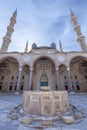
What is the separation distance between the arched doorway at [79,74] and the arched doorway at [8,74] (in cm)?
1284

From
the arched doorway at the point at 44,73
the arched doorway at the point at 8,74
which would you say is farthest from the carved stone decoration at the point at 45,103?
the arched doorway at the point at 8,74

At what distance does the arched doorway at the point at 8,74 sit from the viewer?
879 inches

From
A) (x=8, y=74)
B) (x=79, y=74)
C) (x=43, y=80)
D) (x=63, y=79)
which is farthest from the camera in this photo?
(x=8, y=74)

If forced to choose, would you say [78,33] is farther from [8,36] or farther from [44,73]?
[8,36]

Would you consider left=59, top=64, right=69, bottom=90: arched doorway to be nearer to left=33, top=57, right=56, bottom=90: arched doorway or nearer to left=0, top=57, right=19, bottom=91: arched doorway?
left=33, top=57, right=56, bottom=90: arched doorway

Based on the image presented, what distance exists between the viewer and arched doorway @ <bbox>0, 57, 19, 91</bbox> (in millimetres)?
22328

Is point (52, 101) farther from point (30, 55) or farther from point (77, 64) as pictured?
point (77, 64)

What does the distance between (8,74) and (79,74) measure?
15999 mm

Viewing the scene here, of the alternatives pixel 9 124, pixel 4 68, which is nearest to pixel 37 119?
pixel 9 124

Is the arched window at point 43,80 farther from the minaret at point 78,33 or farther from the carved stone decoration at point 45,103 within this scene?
the carved stone decoration at point 45,103

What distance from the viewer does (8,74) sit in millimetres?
23078

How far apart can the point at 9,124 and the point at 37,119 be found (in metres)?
1.28

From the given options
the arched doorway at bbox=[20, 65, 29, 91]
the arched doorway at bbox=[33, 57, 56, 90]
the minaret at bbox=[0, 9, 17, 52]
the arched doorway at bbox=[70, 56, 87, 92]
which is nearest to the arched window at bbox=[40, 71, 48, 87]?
the arched doorway at bbox=[33, 57, 56, 90]

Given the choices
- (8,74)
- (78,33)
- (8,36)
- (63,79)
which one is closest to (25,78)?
(8,74)
